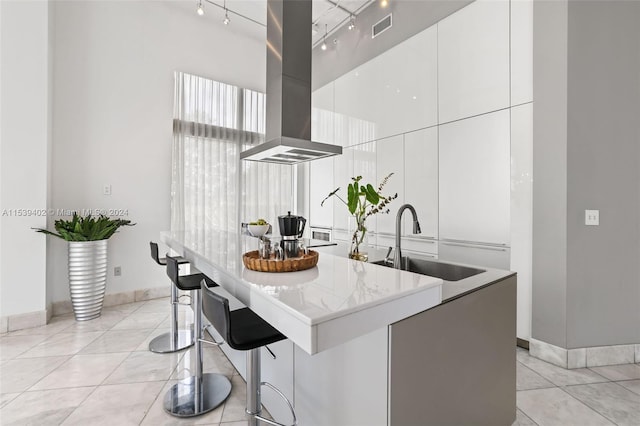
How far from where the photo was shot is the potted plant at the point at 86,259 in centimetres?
305

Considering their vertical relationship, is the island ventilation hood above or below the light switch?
above

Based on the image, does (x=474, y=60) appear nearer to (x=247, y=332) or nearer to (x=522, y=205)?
(x=522, y=205)

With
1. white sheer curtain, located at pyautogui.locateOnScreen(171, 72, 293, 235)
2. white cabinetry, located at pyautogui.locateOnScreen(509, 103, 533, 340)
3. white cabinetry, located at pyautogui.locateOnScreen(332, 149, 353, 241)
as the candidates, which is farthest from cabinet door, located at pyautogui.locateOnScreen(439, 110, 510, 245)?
white sheer curtain, located at pyautogui.locateOnScreen(171, 72, 293, 235)

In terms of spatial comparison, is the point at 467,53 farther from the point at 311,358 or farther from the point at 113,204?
the point at 113,204

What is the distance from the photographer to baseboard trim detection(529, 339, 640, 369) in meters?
2.23

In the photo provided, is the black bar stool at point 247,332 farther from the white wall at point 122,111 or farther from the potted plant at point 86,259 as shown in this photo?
the white wall at point 122,111

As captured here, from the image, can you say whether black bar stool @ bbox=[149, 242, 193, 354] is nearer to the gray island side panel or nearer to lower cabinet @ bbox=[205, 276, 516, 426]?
lower cabinet @ bbox=[205, 276, 516, 426]

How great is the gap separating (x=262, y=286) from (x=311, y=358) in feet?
1.70

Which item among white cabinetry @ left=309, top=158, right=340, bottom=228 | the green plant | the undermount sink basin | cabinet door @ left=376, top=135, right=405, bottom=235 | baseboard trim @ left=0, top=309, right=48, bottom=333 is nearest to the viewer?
the undermount sink basin

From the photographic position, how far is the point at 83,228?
3084 millimetres

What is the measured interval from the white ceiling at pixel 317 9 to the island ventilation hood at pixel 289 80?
176cm

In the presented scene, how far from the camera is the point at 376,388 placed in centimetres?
101

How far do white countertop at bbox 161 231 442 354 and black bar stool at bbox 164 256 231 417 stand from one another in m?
0.71

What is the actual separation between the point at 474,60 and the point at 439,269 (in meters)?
2.13
